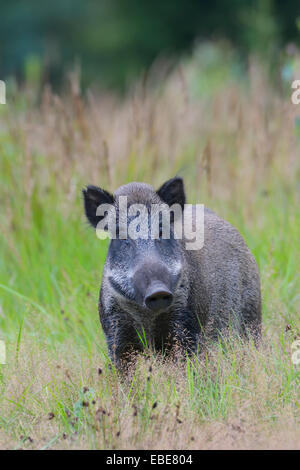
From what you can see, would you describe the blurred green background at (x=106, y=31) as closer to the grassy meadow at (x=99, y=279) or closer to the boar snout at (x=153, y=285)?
the grassy meadow at (x=99, y=279)

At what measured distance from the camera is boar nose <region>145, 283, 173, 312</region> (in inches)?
119

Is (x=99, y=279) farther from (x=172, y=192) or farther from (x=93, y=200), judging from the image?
(x=172, y=192)

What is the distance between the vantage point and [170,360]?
340 cm

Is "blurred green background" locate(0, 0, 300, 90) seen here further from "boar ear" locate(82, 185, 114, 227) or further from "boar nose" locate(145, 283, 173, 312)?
"boar nose" locate(145, 283, 173, 312)

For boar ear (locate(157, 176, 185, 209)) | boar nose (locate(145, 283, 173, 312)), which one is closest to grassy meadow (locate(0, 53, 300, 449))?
boar nose (locate(145, 283, 173, 312))

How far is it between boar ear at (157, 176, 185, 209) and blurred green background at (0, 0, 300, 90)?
1632 cm

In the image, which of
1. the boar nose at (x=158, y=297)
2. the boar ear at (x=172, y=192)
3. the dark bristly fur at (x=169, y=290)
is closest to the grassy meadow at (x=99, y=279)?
the dark bristly fur at (x=169, y=290)

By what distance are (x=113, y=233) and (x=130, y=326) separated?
44 centimetres

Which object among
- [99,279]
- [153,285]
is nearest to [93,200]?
[153,285]

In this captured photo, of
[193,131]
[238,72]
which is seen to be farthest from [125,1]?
[193,131]

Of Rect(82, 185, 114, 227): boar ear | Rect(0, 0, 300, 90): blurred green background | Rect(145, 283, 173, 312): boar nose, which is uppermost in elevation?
Rect(0, 0, 300, 90): blurred green background

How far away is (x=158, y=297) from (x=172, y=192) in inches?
30.9

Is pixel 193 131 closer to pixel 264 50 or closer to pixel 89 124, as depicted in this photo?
pixel 89 124

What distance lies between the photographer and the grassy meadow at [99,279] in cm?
298
